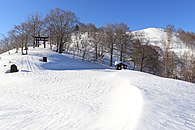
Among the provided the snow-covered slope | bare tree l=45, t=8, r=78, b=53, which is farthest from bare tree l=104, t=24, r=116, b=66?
the snow-covered slope

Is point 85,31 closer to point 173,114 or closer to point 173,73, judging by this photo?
point 173,73

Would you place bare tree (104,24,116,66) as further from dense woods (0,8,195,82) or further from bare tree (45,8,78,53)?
bare tree (45,8,78,53)

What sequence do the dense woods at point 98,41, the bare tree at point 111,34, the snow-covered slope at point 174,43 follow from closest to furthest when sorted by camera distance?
the dense woods at point 98,41
the bare tree at point 111,34
the snow-covered slope at point 174,43

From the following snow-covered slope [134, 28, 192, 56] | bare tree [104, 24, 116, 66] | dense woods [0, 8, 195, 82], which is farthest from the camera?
snow-covered slope [134, 28, 192, 56]

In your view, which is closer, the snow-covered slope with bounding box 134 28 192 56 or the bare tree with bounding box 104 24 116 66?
the bare tree with bounding box 104 24 116 66

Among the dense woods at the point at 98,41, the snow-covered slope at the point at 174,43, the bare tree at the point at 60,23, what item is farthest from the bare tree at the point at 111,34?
the snow-covered slope at the point at 174,43

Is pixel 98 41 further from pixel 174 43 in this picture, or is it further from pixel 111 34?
pixel 174 43

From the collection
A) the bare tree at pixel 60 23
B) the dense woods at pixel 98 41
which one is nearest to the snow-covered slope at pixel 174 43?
the dense woods at pixel 98 41

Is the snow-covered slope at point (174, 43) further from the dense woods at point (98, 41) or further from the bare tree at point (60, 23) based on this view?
the bare tree at point (60, 23)

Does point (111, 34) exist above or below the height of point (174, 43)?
below

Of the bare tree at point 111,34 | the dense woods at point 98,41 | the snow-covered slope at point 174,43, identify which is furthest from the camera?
the snow-covered slope at point 174,43

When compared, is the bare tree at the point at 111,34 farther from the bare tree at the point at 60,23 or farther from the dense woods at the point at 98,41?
the bare tree at the point at 60,23

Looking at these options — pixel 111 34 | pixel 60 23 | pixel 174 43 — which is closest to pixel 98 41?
pixel 111 34

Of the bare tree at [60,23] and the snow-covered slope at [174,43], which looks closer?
the bare tree at [60,23]
